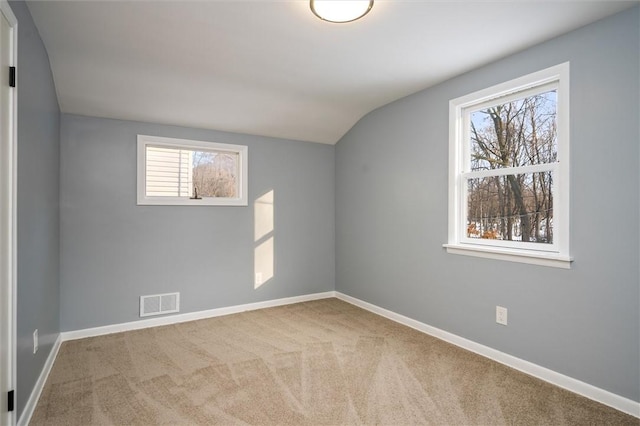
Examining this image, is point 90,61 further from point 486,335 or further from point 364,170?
point 486,335

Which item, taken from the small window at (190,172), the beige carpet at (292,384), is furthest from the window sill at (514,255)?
the small window at (190,172)

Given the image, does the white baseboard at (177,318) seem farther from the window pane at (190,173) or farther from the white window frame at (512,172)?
the white window frame at (512,172)

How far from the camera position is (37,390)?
87.0 inches

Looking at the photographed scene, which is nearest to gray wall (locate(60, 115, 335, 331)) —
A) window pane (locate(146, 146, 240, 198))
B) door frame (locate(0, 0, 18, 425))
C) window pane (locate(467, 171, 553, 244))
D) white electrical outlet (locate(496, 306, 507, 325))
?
window pane (locate(146, 146, 240, 198))

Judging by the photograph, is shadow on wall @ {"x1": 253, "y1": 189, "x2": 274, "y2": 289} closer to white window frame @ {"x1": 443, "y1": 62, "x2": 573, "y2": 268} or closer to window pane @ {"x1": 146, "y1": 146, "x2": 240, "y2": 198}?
window pane @ {"x1": 146, "y1": 146, "x2": 240, "y2": 198}

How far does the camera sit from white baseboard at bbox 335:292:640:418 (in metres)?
2.09

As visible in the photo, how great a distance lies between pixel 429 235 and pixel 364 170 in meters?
1.26

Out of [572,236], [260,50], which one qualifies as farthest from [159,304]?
[572,236]

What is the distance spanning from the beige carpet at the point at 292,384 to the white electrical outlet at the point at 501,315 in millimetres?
324

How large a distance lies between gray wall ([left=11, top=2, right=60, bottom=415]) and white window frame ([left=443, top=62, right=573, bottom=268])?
120 inches

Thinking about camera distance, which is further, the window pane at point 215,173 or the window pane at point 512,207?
the window pane at point 215,173

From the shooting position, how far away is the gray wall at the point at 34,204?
6.19 ft

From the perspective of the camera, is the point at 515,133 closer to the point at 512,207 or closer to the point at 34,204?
the point at 512,207

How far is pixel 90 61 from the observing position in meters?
2.69
